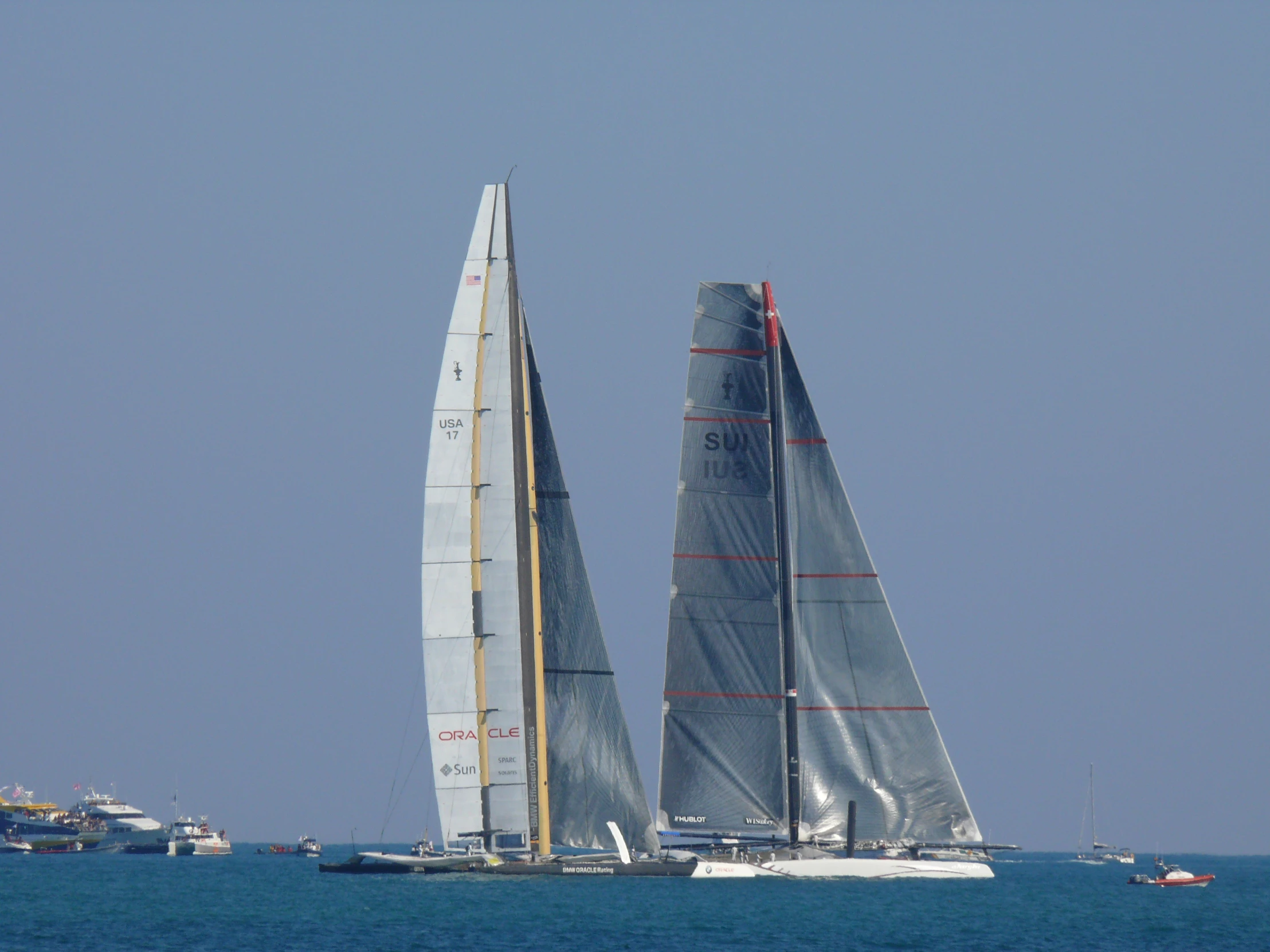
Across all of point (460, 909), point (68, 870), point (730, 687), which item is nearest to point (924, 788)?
point (730, 687)

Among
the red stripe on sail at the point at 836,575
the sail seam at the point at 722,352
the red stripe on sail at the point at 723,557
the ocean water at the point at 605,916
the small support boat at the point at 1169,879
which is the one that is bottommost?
the ocean water at the point at 605,916

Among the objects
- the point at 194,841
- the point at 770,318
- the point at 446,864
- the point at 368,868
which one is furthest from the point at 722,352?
the point at 194,841

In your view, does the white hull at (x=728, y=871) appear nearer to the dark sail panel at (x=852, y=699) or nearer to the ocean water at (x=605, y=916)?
the ocean water at (x=605, y=916)

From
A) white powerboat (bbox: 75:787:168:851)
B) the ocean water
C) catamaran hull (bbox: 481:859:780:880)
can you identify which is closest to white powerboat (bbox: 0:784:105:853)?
white powerboat (bbox: 75:787:168:851)

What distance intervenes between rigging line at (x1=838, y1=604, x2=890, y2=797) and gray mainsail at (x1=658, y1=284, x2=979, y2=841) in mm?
33

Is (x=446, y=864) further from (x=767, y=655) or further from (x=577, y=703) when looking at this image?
(x=767, y=655)

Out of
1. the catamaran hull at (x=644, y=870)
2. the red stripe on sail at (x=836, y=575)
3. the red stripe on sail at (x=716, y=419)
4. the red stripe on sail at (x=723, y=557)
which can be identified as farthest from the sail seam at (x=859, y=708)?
the red stripe on sail at (x=716, y=419)

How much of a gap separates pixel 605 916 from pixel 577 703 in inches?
275

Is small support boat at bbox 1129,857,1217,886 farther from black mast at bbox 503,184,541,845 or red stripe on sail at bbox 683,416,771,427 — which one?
red stripe on sail at bbox 683,416,771,427

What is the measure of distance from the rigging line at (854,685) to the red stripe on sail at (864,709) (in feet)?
0.42

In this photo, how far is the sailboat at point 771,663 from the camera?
4612 cm

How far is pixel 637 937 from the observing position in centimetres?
3791

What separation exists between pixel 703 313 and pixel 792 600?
7690 millimetres

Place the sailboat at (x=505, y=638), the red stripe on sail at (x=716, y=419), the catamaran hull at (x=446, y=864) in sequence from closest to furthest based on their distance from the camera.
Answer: the red stripe on sail at (x=716, y=419) < the catamaran hull at (x=446, y=864) < the sailboat at (x=505, y=638)
